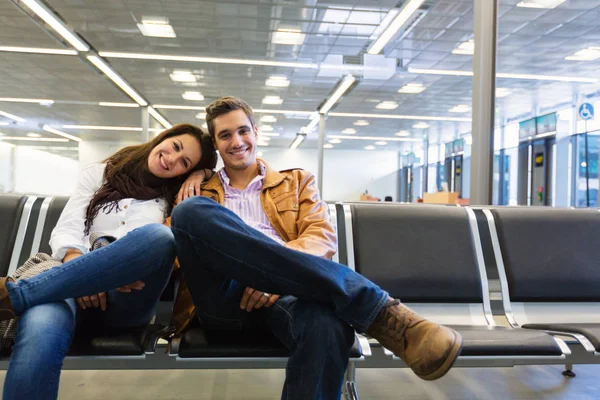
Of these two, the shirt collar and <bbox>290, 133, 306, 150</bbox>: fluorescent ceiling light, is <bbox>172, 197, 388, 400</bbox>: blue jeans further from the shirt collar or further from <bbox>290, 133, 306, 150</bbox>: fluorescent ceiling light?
<bbox>290, 133, 306, 150</bbox>: fluorescent ceiling light

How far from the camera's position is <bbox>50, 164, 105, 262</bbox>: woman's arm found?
1745mm

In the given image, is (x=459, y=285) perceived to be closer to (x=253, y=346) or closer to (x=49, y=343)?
(x=253, y=346)

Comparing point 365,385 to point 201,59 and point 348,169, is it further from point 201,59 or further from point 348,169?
point 348,169

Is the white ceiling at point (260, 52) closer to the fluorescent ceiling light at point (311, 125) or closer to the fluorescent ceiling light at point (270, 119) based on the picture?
the fluorescent ceiling light at point (270, 119)

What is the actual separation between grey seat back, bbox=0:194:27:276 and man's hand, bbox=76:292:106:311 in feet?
2.50

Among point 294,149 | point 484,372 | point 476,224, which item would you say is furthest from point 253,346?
point 294,149

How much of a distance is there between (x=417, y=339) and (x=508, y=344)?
0.45 metres

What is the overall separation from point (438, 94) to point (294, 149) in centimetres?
360

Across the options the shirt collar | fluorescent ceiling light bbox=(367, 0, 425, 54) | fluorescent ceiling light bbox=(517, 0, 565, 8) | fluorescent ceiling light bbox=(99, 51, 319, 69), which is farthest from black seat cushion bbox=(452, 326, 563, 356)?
fluorescent ceiling light bbox=(517, 0, 565, 8)

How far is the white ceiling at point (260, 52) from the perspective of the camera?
20.4 feet

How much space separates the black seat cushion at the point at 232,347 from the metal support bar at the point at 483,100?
2288 mm

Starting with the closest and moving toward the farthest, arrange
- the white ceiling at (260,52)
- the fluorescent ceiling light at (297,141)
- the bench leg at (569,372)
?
1. the bench leg at (569,372)
2. the white ceiling at (260,52)
3. the fluorescent ceiling light at (297,141)

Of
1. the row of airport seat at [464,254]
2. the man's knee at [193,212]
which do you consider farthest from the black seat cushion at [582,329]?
the man's knee at [193,212]

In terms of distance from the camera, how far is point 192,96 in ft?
28.5
